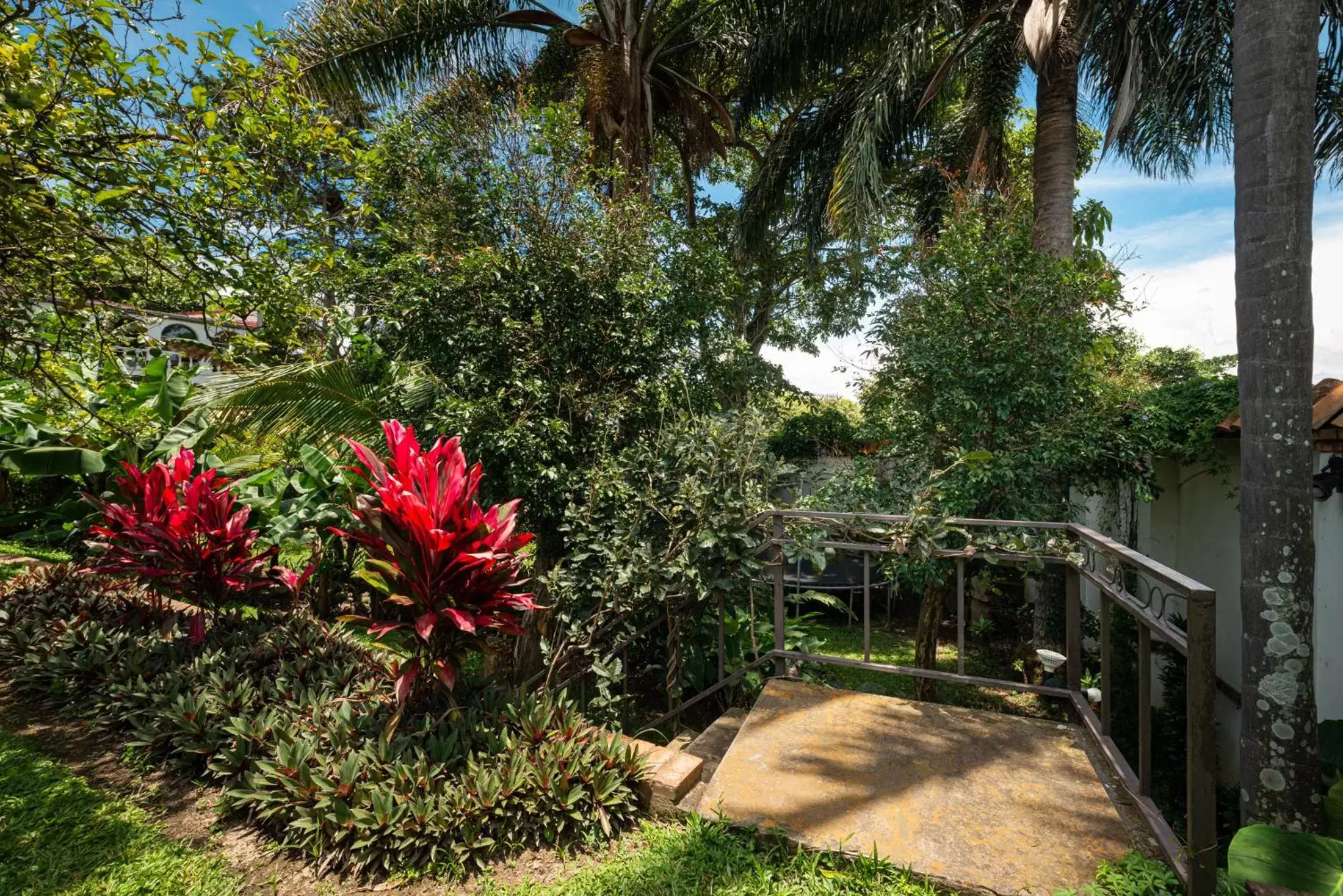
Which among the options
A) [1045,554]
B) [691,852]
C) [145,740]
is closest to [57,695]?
[145,740]

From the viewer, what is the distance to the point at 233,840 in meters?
2.78

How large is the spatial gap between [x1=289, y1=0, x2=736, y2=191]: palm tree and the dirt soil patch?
19.6 ft

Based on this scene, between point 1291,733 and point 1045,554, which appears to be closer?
point 1291,733

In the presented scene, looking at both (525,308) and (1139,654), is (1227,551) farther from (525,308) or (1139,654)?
(525,308)

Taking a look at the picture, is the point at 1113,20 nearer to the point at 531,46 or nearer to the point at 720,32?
the point at 720,32

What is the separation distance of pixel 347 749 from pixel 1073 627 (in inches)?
149

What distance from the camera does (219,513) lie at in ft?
14.4

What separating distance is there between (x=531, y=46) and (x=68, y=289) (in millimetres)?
7306

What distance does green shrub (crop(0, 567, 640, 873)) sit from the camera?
262 centimetres

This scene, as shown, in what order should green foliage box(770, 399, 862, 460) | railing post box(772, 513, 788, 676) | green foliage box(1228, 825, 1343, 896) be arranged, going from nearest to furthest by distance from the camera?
green foliage box(1228, 825, 1343, 896) → railing post box(772, 513, 788, 676) → green foliage box(770, 399, 862, 460)

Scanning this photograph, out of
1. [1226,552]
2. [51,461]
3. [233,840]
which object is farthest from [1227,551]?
[51,461]

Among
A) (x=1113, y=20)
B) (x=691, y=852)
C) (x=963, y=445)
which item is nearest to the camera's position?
(x=691, y=852)

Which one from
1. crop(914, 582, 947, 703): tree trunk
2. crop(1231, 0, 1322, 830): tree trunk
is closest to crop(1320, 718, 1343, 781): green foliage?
crop(1231, 0, 1322, 830): tree trunk

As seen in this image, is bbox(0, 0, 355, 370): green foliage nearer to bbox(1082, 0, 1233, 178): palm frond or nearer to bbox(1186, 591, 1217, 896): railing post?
bbox(1186, 591, 1217, 896): railing post
